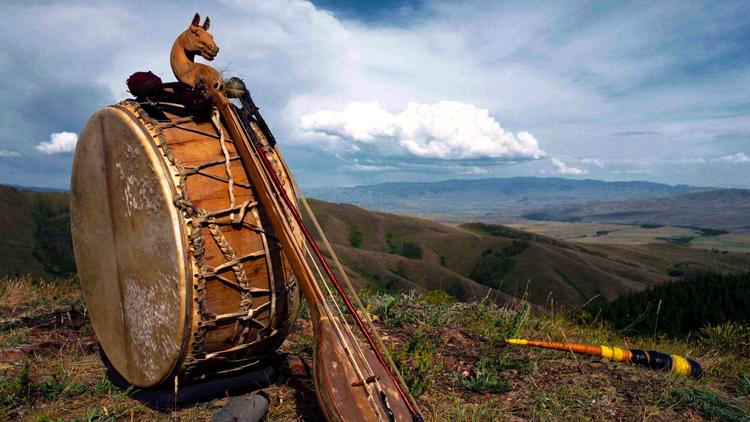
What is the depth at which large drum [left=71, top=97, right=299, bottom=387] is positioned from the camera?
3.88 meters

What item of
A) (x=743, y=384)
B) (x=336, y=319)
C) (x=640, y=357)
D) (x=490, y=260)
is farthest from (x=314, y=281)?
(x=490, y=260)

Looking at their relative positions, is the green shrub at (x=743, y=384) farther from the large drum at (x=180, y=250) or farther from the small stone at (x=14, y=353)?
the small stone at (x=14, y=353)

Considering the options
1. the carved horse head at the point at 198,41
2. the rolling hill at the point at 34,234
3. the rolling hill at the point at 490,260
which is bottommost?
the rolling hill at the point at 490,260

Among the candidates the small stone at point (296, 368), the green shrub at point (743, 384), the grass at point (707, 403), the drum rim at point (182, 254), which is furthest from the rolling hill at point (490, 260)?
the drum rim at point (182, 254)

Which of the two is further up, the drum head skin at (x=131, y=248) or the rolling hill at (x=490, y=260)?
the drum head skin at (x=131, y=248)

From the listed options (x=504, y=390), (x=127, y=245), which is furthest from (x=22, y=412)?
(x=504, y=390)

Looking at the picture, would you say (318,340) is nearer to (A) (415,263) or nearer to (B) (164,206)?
(B) (164,206)

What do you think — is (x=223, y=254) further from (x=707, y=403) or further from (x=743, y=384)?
(x=743, y=384)

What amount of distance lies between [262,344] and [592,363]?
3756mm

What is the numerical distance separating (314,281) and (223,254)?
786mm

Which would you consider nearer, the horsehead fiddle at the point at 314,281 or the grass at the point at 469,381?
the horsehead fiddle at the point at 314,281

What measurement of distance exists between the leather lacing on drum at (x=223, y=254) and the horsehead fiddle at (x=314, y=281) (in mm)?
225

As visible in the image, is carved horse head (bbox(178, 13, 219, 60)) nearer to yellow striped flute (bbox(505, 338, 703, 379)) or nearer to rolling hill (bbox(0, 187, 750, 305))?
yellow striped flute (bbox(505, 338, 703, 379))

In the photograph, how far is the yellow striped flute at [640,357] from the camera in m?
5.40
